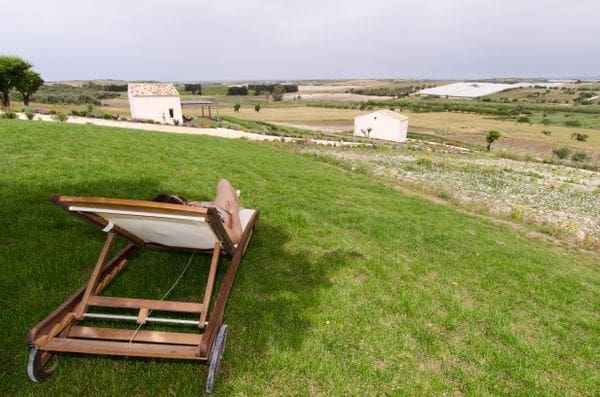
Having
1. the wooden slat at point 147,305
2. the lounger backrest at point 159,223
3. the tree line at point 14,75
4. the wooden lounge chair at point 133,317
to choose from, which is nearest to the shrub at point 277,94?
the tree line at point 14,75

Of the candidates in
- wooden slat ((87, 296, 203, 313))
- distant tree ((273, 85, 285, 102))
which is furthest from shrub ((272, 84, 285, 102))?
wooden slat ((87, 296, 203, 313))

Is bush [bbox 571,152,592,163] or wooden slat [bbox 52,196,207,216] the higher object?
wooden slat [bbox 52,196,207,216]

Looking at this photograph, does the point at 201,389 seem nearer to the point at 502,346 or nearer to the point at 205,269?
the point at 205,269

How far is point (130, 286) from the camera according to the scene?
3916 mm

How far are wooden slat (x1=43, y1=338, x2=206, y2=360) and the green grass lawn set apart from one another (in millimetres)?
422

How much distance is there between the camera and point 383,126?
5553 cm

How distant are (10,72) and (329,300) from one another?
46112 mm

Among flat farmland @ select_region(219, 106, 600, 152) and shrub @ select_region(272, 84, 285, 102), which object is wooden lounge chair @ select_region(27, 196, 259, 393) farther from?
shrub @ select_region(272, 84, 285, 102)

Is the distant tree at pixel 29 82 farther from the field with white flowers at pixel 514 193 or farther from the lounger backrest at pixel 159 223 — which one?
the lounger backrest at pixel 159 223

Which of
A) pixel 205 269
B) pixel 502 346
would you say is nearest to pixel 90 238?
pixel 205 269

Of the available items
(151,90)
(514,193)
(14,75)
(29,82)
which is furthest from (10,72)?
(514,193)

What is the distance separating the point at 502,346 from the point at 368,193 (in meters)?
7.27

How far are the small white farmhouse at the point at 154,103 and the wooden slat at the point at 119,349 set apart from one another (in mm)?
40725

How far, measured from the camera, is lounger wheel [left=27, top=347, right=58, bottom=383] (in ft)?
8.52
